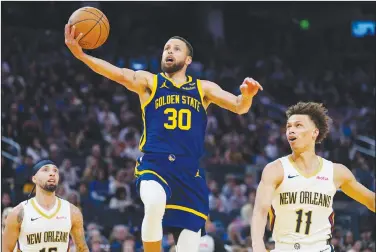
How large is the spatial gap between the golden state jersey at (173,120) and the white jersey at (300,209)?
0.93 metres

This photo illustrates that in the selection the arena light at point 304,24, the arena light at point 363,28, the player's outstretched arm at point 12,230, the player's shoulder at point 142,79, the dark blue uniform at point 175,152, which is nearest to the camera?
the dark blue uniform at point 175,152

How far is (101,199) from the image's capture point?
50.5ft

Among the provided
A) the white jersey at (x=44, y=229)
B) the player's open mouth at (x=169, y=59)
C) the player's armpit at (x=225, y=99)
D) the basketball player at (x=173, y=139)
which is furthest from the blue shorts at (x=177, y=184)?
the white jersey at (x=44, y=229)

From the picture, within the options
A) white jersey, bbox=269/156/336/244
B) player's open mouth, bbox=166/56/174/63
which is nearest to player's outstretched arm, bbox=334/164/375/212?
white jersey, bbox=269/156/336/244

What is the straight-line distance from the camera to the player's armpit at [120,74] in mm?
7902

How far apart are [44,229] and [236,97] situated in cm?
246

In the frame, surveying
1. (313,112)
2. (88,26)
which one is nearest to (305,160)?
(313,112)

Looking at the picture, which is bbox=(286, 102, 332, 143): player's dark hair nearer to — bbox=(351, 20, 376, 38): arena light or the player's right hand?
the player's right hand

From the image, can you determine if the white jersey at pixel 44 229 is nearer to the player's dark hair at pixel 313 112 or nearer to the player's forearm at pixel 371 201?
the player's dark hair at pixel 313 112

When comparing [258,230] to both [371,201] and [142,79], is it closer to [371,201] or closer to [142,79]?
[371,201]

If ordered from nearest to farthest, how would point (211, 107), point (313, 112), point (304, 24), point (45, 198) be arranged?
A: point (313, 112) < point (45, 198) < point (211, 107) < point (304, 24)

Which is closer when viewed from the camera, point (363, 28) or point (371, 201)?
point (371, 201)

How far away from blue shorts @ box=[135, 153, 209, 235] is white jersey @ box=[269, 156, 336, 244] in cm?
80

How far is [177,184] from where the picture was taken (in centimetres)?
793
